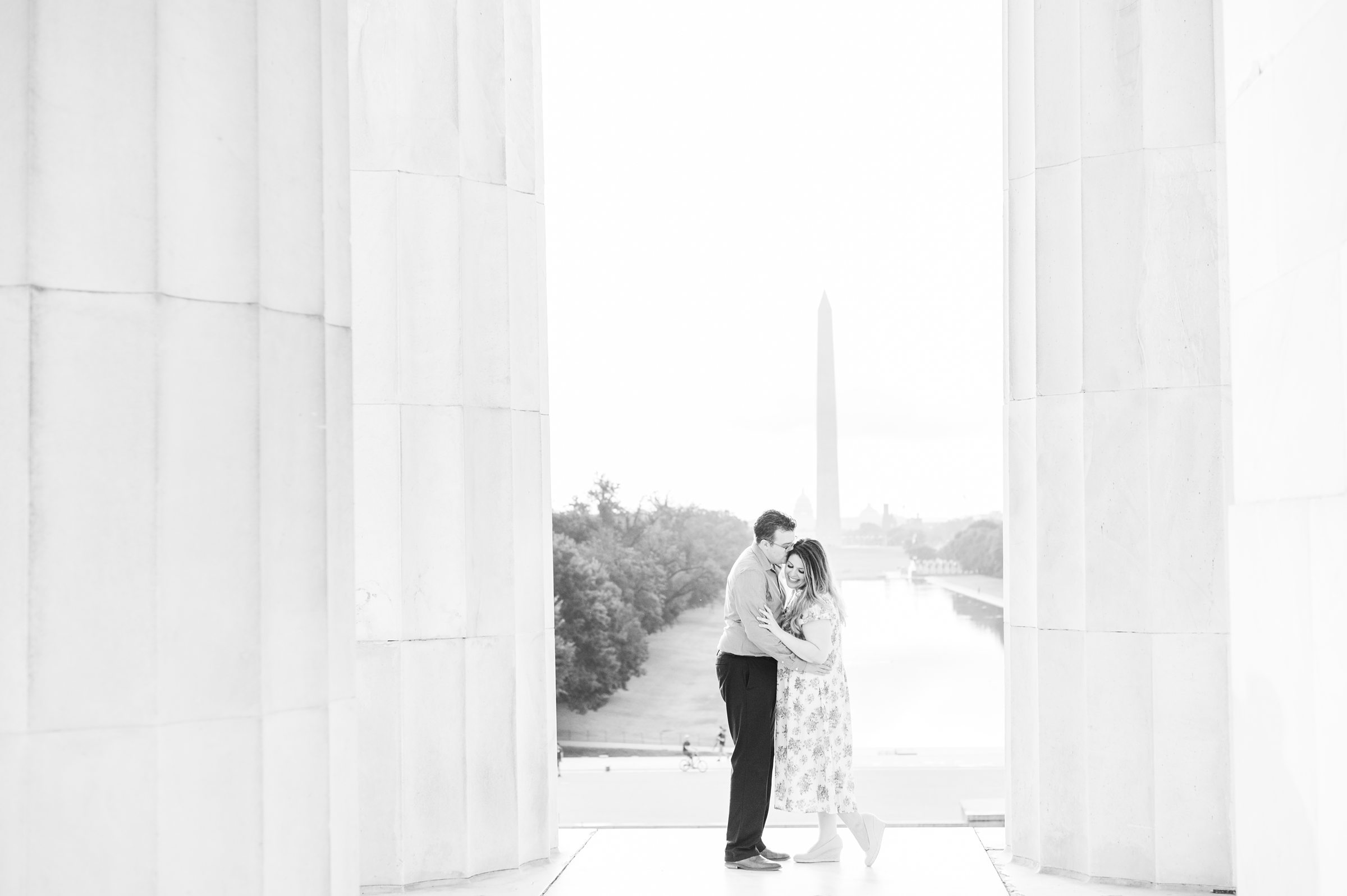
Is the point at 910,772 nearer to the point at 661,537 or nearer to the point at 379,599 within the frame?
the point at 379,599

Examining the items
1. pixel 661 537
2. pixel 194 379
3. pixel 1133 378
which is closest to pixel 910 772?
pixel 1133 378

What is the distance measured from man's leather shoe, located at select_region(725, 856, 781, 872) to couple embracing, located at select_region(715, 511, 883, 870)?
0.4 inches

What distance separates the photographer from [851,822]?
43.3 ft

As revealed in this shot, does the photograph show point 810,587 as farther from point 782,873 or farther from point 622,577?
point 622,577

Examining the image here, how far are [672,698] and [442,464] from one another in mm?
19926

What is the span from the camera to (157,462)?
5.44m

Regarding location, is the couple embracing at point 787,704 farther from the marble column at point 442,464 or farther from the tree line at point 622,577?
the tree line at point 622,577

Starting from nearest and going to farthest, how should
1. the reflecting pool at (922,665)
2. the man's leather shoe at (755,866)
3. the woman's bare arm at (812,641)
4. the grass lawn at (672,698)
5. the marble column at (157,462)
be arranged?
the marble column at (157,462), the woman's bare arm at (812,641), the man's leather shoe at (755,866), the reflecting pool at (922,665), the grass lawn at (672,698)

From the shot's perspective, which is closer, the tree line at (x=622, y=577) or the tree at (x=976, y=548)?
the tree at (x=976, y=548)

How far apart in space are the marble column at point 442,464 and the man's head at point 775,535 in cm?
263

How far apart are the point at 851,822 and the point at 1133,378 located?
5.45 meters

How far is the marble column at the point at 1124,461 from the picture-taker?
12.4 metres

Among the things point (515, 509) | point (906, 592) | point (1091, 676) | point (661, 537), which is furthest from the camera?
point (661, 537)

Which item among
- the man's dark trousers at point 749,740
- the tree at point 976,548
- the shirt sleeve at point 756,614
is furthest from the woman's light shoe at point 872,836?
the tree at point 976,548
